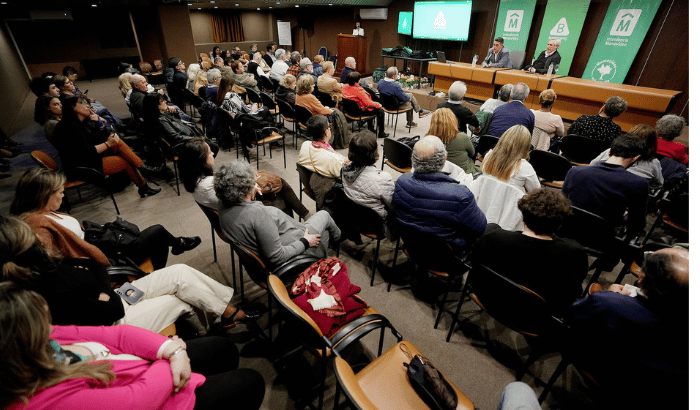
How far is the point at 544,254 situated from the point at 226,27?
63.3 feet

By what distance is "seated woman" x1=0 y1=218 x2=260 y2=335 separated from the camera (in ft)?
4.38

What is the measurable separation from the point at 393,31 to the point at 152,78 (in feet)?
27.6

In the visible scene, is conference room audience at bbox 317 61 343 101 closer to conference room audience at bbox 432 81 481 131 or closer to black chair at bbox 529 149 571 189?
conference room audience at bbox 432 81 481 131

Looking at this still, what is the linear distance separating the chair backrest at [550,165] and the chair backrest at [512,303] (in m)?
2.14

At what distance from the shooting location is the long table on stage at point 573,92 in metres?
5.32

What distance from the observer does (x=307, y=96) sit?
4879 millimetres

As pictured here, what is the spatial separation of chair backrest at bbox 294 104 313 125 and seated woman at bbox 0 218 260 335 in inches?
124

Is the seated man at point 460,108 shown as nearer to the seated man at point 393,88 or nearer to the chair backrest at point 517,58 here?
the seated man at point 393,88

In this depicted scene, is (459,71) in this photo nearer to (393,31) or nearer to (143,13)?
(393,31)

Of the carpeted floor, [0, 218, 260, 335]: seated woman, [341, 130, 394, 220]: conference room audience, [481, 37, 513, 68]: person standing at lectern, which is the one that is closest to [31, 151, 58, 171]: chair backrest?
the carpeted floor

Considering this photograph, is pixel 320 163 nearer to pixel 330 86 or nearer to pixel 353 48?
pixel 330 86

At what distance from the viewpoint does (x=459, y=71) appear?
7.57 m

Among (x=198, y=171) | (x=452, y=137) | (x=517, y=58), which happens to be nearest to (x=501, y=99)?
(x=452, y=137)

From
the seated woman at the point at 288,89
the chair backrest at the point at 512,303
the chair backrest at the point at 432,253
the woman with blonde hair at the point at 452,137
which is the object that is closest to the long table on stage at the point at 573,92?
the woman with blonde hair at the point at 452,137
